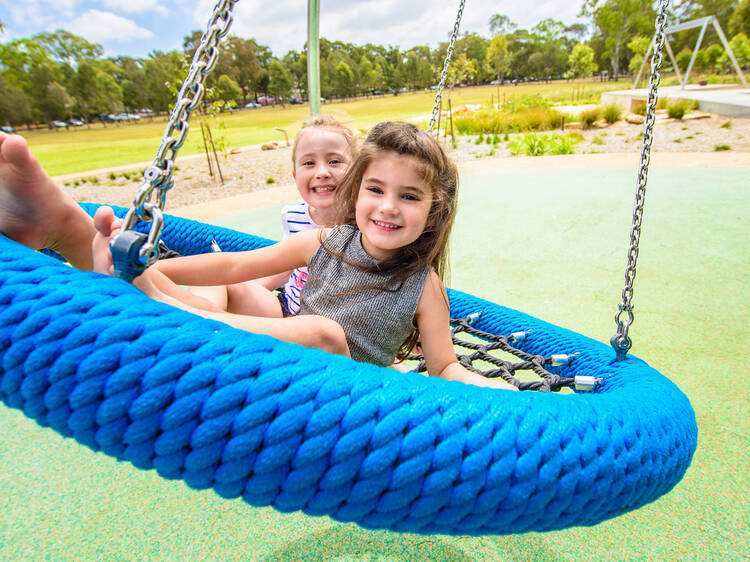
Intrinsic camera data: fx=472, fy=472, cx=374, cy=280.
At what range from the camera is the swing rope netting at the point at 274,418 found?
0.44 meters

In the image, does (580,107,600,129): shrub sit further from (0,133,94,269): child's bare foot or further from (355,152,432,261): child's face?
(0,133,94,269): child's bare foot

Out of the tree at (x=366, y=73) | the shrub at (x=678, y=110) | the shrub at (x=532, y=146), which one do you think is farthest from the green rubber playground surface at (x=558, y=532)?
the tree at (x=366, y=73)

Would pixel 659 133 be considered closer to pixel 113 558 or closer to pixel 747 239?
pixel 747 239

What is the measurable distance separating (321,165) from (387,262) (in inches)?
29.5

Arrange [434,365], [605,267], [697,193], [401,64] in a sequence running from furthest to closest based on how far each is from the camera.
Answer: [401,64]
[697,193]
[605,267]
[434,365]

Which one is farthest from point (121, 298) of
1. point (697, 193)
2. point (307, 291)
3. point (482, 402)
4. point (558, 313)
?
point (697, 193)

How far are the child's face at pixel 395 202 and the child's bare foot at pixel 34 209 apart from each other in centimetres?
54

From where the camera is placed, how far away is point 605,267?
2.75 metres

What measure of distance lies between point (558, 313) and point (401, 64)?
41304 millimetres

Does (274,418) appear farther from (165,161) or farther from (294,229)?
(294,229)

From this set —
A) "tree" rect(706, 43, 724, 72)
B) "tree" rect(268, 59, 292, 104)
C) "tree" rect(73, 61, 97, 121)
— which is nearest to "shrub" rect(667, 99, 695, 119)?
"tree" rect(706, 43, 724, 72)

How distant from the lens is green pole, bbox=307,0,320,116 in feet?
8.89

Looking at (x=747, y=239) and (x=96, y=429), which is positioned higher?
(x=96, y=429)

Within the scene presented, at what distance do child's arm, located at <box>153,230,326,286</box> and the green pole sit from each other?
161 cm
